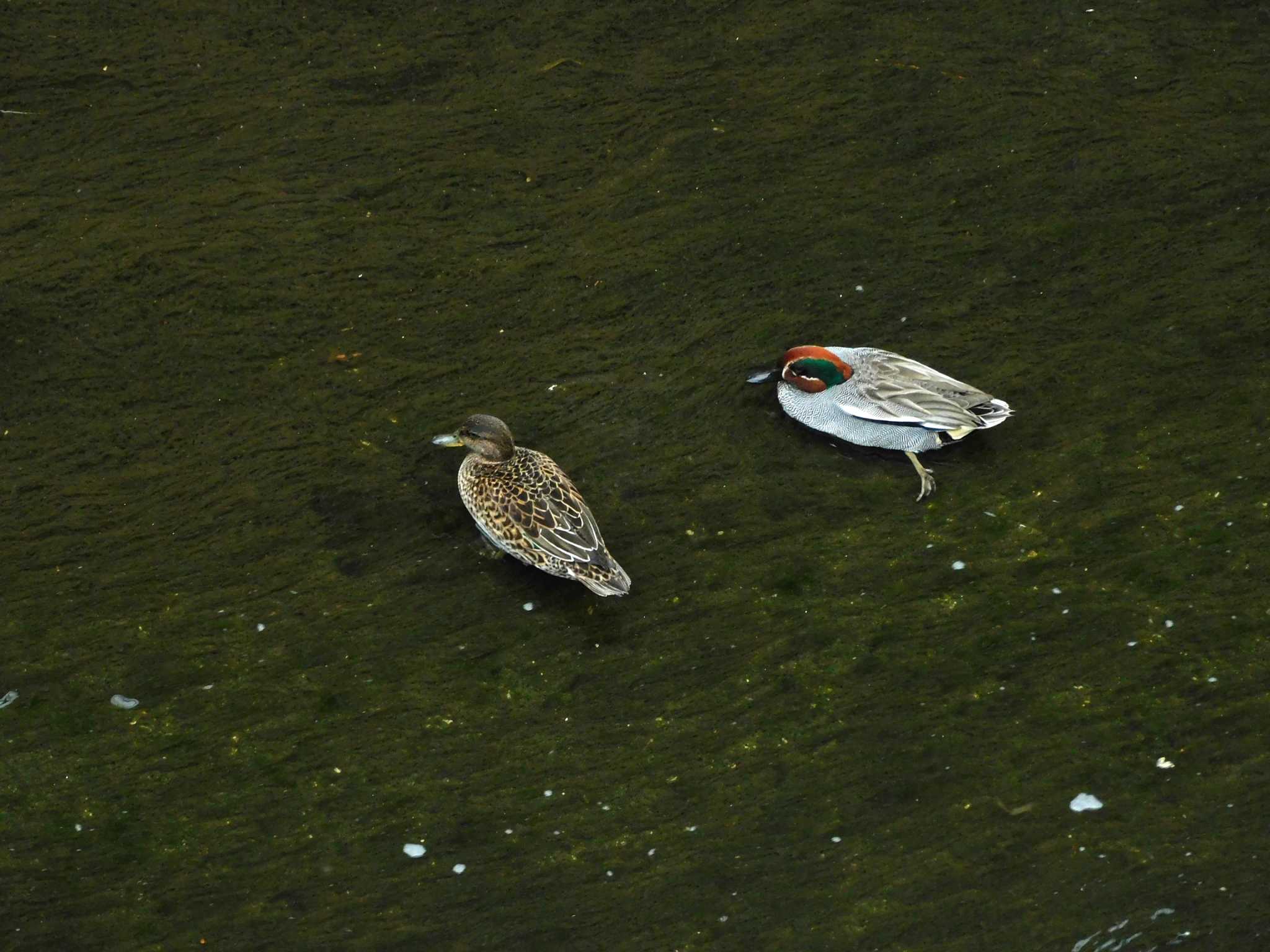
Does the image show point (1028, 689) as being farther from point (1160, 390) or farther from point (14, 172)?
point (14, 172)

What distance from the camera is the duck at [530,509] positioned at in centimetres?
521

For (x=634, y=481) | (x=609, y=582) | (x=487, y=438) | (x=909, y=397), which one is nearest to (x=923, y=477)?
(x=909, y=397)

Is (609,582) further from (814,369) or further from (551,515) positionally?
(814,369)

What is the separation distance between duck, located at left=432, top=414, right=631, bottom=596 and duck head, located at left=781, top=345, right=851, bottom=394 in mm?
1037

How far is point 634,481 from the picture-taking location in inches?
226

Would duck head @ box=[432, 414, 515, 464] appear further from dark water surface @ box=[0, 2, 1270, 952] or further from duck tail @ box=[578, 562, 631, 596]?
duck tail @ box=[578, 562, 631, 596]

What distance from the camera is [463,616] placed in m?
5.27

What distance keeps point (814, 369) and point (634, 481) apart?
88cm

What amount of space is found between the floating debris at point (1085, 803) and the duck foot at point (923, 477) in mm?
1411

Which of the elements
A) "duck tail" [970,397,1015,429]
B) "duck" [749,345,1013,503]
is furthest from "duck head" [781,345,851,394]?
"duck tail" [970,397,1015,429]

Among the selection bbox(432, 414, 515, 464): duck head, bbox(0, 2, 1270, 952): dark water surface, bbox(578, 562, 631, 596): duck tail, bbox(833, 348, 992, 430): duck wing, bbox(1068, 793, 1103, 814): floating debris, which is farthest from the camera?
bbox(833, 348, 992, 430): duck wing

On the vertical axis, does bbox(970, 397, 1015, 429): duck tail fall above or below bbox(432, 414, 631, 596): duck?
above

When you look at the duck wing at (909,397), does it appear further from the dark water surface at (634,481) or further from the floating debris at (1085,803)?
the floating debris at (1085,803)

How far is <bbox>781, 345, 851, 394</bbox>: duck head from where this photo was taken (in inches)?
227
